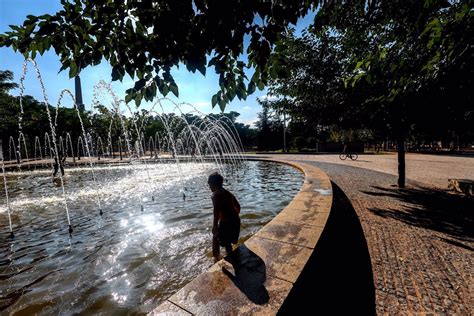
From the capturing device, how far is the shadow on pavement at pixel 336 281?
2.89 m

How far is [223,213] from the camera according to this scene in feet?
12.6

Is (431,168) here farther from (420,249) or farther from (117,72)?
(117,72)

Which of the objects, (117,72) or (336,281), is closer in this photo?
(117,72)

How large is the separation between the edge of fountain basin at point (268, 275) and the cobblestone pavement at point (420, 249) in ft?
3.53

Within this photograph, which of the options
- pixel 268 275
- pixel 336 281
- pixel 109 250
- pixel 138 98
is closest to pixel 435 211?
pixel 336 281

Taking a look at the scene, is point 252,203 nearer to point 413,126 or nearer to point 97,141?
point 413,126

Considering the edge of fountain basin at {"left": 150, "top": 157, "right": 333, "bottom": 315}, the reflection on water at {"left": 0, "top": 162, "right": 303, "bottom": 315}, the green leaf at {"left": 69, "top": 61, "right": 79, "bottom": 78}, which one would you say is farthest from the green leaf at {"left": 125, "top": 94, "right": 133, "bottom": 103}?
the reflection on water at {"left": 0, "top": 162, "right": 303, "bottom": 315}

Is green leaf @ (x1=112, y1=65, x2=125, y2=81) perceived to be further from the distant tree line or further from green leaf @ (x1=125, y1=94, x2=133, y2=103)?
the distant tree line

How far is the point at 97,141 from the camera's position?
50125mm

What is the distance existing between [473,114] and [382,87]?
2.67 m

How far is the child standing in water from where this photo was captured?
3.81 meters

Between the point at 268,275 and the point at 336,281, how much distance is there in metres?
1.49

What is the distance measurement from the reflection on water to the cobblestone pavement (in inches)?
102

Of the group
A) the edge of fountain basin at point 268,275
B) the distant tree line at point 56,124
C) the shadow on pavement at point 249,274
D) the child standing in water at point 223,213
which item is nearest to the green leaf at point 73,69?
the child standing in water at point 223,213
